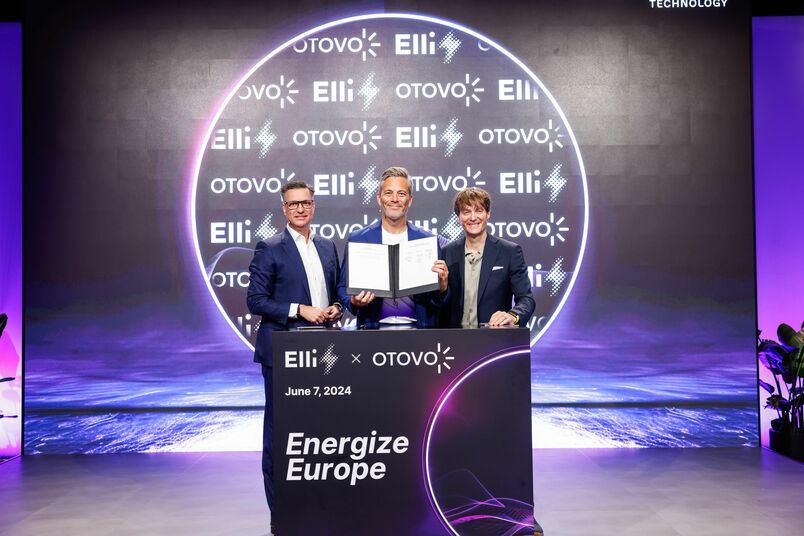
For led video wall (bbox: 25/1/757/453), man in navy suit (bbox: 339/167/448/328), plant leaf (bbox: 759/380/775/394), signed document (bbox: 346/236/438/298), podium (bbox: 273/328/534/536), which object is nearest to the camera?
podium (bbox: 273/328/534/536)

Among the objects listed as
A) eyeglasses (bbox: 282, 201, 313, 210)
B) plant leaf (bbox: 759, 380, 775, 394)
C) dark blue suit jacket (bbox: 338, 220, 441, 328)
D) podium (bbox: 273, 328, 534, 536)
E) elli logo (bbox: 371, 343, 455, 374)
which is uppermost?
eyeglasses (bbox: 282, 201, 313, 210)

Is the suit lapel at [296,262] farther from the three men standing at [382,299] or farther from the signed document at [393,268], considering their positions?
the signed document at [393,268]

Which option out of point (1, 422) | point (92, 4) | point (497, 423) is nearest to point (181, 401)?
point (1, 422)

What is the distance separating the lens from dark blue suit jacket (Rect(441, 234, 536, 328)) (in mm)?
3656

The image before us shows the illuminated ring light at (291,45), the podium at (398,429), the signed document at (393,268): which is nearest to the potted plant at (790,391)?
the illuminated ring light at (291,45)

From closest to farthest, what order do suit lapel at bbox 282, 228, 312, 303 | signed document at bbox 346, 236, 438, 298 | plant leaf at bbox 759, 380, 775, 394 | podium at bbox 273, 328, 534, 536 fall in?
podium at bbox 273, 328, 534, 536, signed document at bbox 346, 236, 438, 298, suit lapel at bbox 282, 228, 312, 303, plant leaf at bbox 759, 380, 775, 394

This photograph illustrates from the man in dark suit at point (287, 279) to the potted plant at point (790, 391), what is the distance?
11.0 feet

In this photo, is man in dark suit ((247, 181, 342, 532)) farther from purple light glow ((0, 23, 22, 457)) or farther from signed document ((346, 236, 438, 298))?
purple light glow ((0, 23, 22, 457))

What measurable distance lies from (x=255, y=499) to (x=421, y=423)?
5.89 feet

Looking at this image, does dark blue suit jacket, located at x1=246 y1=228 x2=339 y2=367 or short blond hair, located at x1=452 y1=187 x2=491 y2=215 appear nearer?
short blond hair, located at x1=452 y1=187 x2=491 y2=215

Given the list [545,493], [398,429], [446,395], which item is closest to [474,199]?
[446,395]

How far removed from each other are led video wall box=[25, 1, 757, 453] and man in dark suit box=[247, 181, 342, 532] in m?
1.84

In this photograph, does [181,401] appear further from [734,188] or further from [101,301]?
[734,188]

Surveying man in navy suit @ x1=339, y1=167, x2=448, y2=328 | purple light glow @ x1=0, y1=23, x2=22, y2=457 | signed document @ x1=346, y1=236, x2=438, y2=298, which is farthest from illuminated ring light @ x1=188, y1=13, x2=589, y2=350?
signed document @ x1=346, y1=236, x2=438, y2=298
